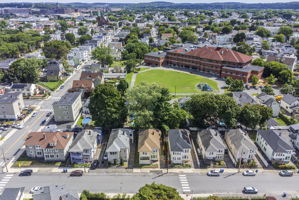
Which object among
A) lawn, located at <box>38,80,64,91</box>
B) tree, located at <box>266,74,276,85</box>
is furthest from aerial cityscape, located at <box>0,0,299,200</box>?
tree, located at <box>266,74,276,85</box>

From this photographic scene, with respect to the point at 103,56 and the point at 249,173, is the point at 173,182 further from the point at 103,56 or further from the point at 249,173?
the point at 103,56

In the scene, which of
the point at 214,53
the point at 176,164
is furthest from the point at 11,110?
the point at 214,53

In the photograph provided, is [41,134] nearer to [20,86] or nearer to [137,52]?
[20,86]

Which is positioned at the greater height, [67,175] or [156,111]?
[156,111]

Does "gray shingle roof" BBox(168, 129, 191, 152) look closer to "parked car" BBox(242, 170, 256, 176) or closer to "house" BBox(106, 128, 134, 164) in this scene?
"house" BBox(106, 128, 134, 164)

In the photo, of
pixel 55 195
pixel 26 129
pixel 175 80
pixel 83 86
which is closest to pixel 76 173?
pixel 55 195

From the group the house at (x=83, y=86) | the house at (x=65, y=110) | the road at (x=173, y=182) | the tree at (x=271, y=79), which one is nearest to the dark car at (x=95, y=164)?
the road at (x=173, y=182)

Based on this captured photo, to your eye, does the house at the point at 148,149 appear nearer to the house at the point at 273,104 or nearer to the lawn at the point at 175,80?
the house at the point at 273,104
